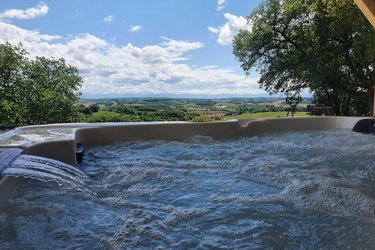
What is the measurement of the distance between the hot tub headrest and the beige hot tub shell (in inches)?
3.5

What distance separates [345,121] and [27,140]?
4050 millimetres

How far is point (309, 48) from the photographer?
9.69 m

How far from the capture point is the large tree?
844cm

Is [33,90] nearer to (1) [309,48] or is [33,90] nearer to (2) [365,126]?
(1) [309,48]

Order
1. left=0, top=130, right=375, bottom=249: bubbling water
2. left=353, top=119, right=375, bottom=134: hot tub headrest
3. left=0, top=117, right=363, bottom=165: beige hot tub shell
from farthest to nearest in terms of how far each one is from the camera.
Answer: left=353, top=119, right=375, bottom=134: hot tub headrest → left=0, top=117, right=363, bottom=165: beige hot tub shell → left=0, top=130, right=375, bottom=249: bubbling water

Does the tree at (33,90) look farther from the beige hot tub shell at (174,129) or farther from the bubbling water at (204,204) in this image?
the bubbling water at (204,204)

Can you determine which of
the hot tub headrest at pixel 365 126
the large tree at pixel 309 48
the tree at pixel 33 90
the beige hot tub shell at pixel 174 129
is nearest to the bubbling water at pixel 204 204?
the beige hot tub shell at pixel 174 129

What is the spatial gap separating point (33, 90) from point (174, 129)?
8672 millimetres

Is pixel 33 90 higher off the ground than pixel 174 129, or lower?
higher

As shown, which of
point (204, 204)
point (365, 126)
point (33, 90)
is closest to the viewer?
point (204, 204)

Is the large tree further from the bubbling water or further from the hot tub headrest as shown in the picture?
the bubbling water

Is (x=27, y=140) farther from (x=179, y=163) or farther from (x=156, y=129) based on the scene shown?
(x=156, y=129)

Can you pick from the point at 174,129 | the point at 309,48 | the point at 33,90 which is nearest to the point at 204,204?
the point at 174,129

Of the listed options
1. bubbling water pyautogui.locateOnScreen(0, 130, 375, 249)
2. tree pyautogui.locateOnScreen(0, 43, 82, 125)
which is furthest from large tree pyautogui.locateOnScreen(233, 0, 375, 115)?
bubbling water pyautogui.locateOnScreen(0, 130, 375, 249)
